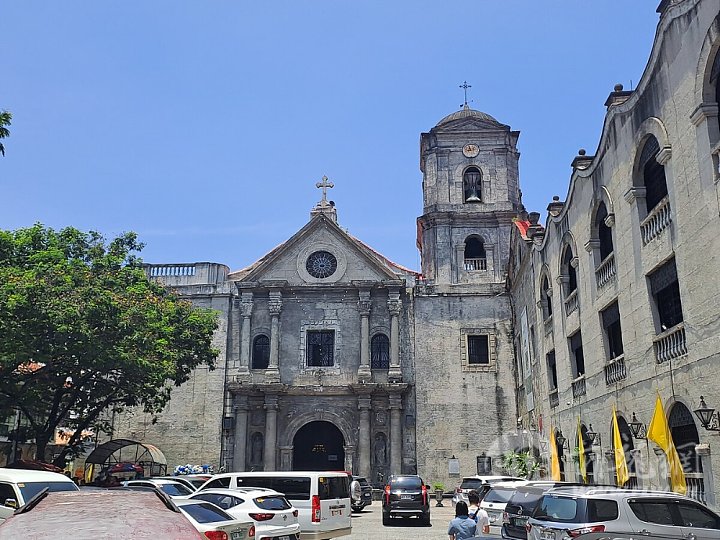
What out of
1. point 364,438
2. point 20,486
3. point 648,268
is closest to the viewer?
point 20,486

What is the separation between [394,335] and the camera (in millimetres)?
32188

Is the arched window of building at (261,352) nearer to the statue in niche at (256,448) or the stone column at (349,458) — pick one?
the statue in niche at (256,448)

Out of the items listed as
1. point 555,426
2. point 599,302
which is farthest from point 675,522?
point 555,426

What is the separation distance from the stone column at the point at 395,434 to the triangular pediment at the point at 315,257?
5.77 metres

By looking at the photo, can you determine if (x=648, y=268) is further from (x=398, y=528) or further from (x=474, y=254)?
(x=474, y=254)

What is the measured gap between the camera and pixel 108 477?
2570 centimetres

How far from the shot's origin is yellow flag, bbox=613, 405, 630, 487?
15.2m

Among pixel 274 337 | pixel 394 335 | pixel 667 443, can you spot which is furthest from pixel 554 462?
→ pixel 274 337

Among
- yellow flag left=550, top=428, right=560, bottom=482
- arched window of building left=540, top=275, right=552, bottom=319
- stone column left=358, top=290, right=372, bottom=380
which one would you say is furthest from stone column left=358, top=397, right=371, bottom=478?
yellow flag left=550, top=428, right=560, bottom=482

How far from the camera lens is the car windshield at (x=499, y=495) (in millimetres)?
14656

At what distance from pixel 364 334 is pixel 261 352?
4912 mm

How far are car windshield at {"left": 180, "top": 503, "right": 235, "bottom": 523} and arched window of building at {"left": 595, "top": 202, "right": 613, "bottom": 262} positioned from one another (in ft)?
39.4

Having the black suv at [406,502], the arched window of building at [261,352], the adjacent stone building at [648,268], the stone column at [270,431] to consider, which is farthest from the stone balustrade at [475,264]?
the black suv at [406,502]

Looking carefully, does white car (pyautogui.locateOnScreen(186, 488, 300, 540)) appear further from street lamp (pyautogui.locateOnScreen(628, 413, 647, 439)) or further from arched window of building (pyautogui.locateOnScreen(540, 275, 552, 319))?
arched window of building (pyautogui.locateOnScreen(540, 275, 552, 319))
